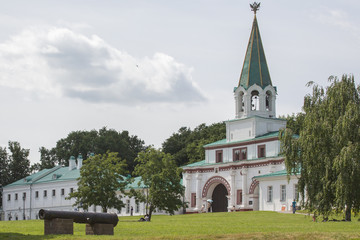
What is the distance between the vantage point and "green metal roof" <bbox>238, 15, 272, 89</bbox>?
7507 centimetres

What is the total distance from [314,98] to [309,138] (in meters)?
3.27

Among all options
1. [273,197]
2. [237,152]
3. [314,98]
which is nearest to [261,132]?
[237,152]

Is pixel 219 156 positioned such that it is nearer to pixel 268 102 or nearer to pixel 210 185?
pixel 210 185

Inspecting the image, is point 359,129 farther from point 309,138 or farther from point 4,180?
point 4,180

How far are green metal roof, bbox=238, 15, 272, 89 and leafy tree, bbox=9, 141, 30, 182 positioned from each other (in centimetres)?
4561

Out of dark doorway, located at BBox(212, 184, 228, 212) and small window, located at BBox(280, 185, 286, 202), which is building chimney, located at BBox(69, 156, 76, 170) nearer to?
dark doorway, located at BBox(212, 184, 228, 212)

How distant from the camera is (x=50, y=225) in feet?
94.0

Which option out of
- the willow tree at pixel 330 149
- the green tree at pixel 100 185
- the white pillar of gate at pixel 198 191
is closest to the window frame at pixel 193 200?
the white pillar of gate at pixel 198 191

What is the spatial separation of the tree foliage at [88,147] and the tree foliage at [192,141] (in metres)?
9.06

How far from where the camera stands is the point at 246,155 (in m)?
75.0

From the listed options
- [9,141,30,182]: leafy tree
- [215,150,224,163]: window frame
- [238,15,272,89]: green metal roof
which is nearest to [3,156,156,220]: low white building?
[9,141,30,182]: leafy tree

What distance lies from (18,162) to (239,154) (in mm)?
46801

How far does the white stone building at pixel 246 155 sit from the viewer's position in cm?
7200

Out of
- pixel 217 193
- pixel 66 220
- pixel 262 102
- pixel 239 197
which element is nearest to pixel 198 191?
pixel 217 193
